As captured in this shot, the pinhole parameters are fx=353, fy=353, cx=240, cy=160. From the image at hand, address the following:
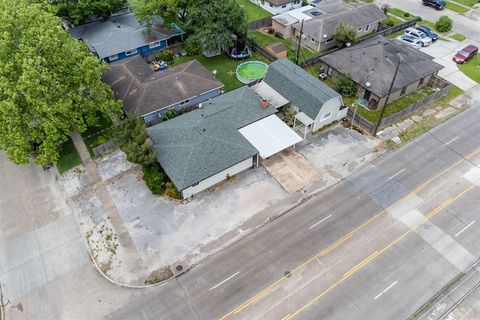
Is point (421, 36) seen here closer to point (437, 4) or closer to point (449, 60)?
point (449, 60)

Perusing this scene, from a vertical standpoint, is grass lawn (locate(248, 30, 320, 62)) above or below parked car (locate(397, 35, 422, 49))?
below

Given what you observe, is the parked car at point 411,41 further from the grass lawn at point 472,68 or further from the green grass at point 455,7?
the green grass at point 455,7

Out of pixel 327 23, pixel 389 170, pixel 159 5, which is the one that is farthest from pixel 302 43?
pixel 389 170

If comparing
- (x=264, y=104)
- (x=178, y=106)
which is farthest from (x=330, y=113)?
(x=178, y=106)

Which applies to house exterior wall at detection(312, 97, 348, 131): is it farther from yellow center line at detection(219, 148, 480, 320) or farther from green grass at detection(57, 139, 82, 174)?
green grass at detection(57, 139, 82, 174)

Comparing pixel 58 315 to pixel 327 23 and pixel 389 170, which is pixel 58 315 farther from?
pixel 327 23

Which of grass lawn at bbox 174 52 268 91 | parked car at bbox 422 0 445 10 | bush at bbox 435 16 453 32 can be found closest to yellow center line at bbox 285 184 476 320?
grass lawn at bbox 174 52 268 91
